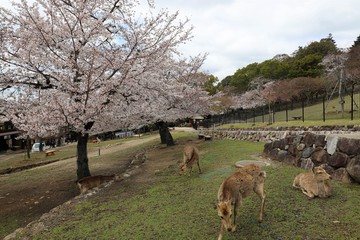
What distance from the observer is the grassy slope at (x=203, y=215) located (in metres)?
4.52

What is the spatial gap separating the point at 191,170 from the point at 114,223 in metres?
4.45

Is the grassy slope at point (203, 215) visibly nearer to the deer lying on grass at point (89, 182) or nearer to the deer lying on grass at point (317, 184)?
the deer lying on grass at point (317, 184)

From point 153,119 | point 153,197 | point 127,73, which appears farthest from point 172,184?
point 153,119

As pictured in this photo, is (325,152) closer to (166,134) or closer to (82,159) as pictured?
(82,159)

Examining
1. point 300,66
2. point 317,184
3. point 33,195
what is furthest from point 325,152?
point 300,66

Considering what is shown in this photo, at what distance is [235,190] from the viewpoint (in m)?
4.58

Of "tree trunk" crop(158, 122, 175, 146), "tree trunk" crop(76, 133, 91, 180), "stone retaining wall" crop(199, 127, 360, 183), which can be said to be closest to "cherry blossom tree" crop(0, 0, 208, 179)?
"tree trunk" crop(76, 133, 91, 180)

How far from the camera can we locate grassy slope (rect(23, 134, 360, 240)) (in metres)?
4.52

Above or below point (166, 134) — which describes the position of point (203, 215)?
below

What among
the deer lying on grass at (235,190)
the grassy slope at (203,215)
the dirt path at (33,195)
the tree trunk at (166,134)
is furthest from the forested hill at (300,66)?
the deer lying on grass at (235,190)

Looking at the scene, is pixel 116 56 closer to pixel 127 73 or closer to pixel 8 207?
pixel 127 73

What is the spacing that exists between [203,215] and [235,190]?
1205 mm

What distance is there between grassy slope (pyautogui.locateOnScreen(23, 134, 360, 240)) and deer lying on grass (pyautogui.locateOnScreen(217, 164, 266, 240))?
446mm

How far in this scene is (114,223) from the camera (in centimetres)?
573
